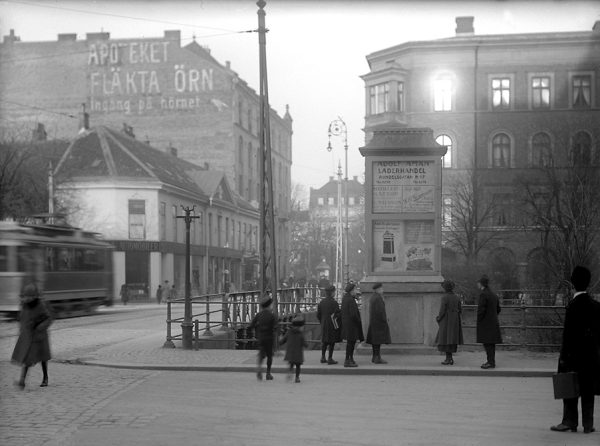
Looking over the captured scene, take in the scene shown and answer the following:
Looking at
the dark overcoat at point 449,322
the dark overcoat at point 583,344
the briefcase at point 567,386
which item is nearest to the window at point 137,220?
the dark overcoat at point 449,322

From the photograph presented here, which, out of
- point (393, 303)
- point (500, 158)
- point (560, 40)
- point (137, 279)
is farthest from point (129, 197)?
point (393, 303)

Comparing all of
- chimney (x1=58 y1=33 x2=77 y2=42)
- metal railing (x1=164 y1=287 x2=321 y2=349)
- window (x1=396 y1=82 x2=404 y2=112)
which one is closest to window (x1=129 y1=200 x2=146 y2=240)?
window (x1=396 y1=82 x2=404 y2=112)

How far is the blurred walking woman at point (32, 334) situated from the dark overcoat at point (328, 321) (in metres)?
5.12

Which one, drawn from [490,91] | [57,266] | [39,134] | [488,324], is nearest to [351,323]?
[488,324]

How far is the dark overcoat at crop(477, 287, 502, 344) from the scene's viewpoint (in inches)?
568

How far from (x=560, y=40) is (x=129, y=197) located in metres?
29.3

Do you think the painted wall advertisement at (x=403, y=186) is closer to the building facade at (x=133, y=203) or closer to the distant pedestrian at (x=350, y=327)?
the distant pedestrian at (x=350, y=327)

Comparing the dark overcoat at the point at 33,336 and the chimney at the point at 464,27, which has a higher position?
the chimney at the point at 464,27

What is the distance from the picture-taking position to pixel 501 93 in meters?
54.0

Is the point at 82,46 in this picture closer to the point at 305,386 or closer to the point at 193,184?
the point at 193,184

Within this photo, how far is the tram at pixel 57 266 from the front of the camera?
27.2m

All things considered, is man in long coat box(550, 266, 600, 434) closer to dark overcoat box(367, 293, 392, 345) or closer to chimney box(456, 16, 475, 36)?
dark overcoat box(367, 293, 392, 345)

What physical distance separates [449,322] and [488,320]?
2.37ft

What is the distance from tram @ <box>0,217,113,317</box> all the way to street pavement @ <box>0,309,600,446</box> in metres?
10.6
